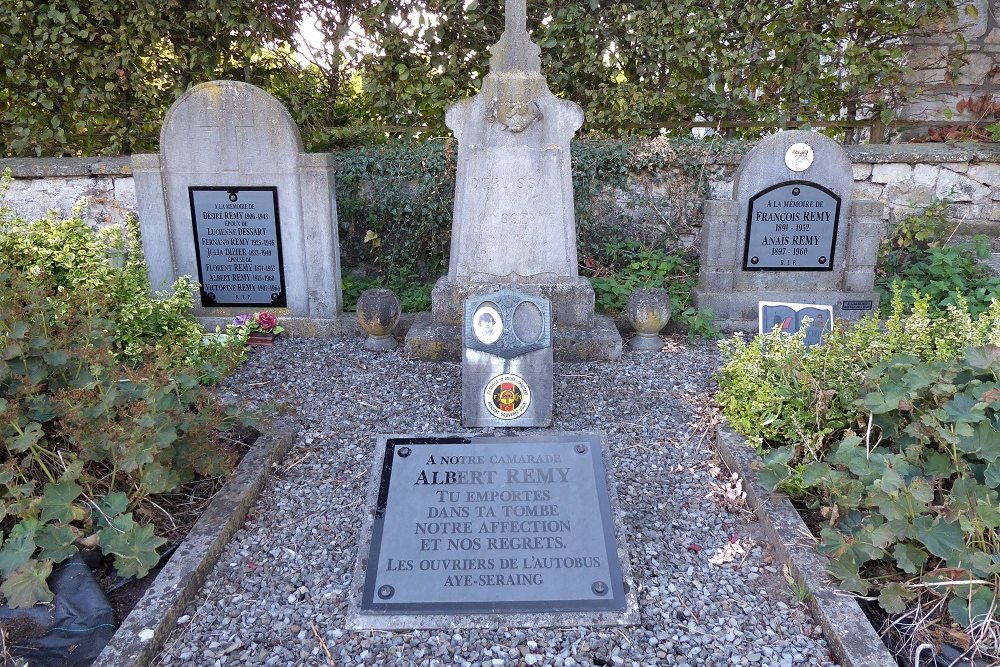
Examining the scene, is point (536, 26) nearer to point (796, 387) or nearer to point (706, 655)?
point (796, 387)

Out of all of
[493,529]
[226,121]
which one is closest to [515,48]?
[226,121]

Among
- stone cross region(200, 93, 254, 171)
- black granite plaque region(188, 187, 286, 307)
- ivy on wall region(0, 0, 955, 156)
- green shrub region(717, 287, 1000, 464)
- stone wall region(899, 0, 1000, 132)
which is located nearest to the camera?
green shrub region(717, 287, 1000, 464)

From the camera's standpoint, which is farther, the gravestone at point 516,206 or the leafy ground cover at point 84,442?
the gravestone at point 516,206

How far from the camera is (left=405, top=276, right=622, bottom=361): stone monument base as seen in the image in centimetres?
418

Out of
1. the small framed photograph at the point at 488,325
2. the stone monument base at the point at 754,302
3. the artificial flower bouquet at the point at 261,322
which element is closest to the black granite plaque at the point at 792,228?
the stone monument base at the point at 754,302

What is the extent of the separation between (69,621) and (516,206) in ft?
9.93

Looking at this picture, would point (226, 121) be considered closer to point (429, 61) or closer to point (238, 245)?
point (238, 245)

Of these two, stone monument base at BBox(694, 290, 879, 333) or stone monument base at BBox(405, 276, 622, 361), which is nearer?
stone monument base at BBox(405, 276, 622, 361)

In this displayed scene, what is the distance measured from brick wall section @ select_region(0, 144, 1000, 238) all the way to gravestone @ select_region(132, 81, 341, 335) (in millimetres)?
1426

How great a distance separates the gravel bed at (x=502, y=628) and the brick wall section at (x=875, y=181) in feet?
9.70

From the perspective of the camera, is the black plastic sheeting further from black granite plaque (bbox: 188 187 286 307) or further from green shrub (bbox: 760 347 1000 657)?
black granite plaque (bbox: 188 187 286 307)

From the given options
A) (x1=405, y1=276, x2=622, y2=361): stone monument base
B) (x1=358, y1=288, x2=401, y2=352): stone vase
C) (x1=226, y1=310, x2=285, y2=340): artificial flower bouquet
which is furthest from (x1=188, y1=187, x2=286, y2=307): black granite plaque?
(x1=405, y1=276, x2=622, y2=361): stone monument base

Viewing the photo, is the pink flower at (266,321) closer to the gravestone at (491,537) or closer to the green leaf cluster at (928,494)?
the gravestone at (491,537)

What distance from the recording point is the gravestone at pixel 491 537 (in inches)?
83.7
